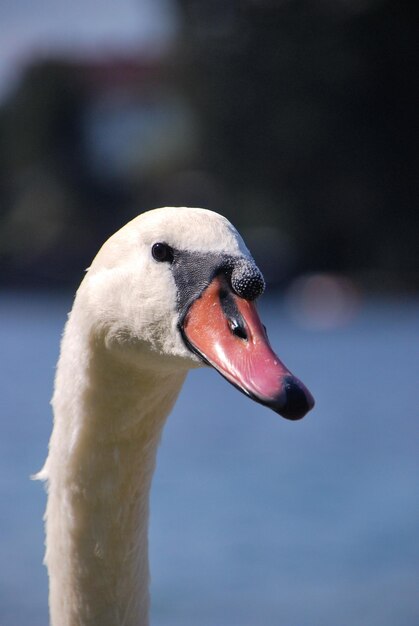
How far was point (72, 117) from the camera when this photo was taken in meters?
14.3

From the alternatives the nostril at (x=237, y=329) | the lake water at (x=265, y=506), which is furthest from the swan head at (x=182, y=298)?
the lake water at (x=265, y=506)

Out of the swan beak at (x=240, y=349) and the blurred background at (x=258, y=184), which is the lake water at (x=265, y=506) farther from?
the swan beak at (x=240, y=349)

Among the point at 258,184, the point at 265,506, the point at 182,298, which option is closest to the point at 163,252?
the point at 182,298

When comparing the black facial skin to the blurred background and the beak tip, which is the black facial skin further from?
the blurred background

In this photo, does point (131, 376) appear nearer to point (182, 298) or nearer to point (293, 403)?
point (182, 298)

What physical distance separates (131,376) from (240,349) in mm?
218

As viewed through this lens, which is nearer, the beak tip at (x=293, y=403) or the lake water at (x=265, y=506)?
the beak tip at (x=293, y=403)

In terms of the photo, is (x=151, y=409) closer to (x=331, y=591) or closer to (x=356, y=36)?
(x=331, y=591)

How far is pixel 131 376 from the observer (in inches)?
54.1

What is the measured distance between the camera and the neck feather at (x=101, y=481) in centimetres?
139

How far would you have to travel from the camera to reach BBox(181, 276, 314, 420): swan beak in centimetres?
112

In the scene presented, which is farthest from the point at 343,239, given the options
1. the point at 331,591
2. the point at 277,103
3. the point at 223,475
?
the point at 331,591

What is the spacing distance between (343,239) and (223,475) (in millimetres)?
8819

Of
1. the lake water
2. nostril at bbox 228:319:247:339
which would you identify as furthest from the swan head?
the lake water
